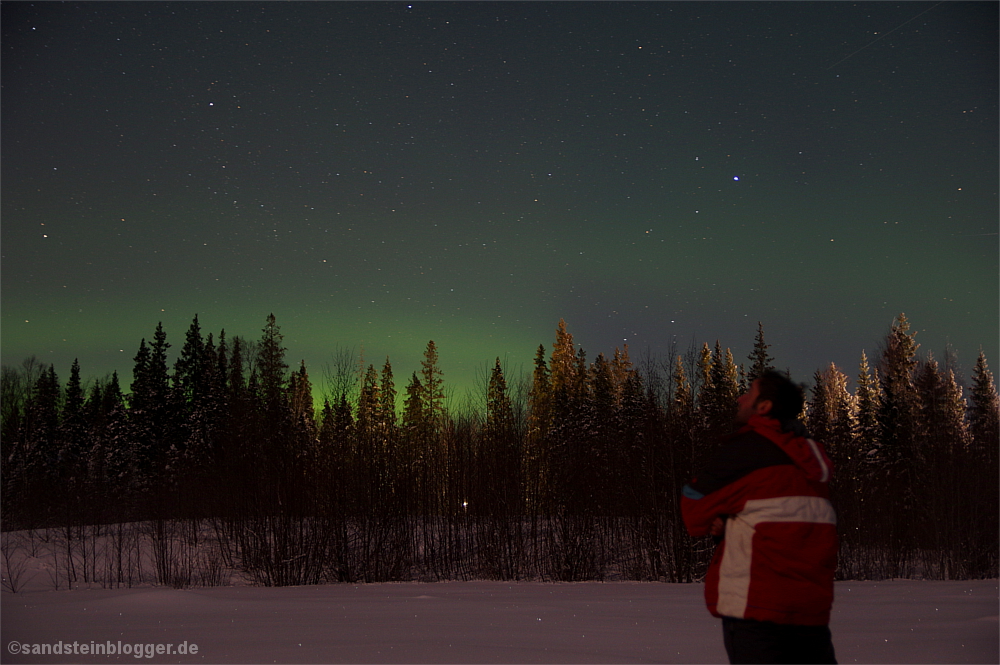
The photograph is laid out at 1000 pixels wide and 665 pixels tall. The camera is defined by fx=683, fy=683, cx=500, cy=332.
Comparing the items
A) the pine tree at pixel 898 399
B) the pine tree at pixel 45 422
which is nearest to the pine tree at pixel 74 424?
the pine tree at pixel 45 422

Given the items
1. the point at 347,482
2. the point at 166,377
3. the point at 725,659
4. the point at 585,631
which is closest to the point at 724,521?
the point at 725,659

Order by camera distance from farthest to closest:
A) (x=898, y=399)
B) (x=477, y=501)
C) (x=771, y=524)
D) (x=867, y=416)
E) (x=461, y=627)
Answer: (x=867, y=416), (x=898, y=399), (x=477, y=501), (x=461, y=627), (x=771, y=524)

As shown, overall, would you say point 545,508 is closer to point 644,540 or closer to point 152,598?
point 644,540

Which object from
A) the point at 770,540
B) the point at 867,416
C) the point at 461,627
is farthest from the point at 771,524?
the point at 867,416

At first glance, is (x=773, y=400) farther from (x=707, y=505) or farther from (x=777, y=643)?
(x=777, y=643)

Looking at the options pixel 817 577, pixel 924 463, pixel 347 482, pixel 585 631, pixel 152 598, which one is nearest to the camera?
pixel 817 577

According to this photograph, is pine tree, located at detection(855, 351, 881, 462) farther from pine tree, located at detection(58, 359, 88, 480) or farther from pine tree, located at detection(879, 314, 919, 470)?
pine tree, located at detection(58, 359, 88, 480)

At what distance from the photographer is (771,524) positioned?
2938 mm

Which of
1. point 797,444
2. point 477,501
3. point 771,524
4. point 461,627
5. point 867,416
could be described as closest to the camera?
point 771,524

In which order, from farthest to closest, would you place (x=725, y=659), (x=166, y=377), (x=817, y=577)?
(x=166, y=377) → (x=725, y=659) → (x=817, y=577)

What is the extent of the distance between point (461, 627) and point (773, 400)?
5959 mm

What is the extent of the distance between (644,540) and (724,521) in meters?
15.4

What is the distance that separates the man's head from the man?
106mm

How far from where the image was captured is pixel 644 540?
17.6m
